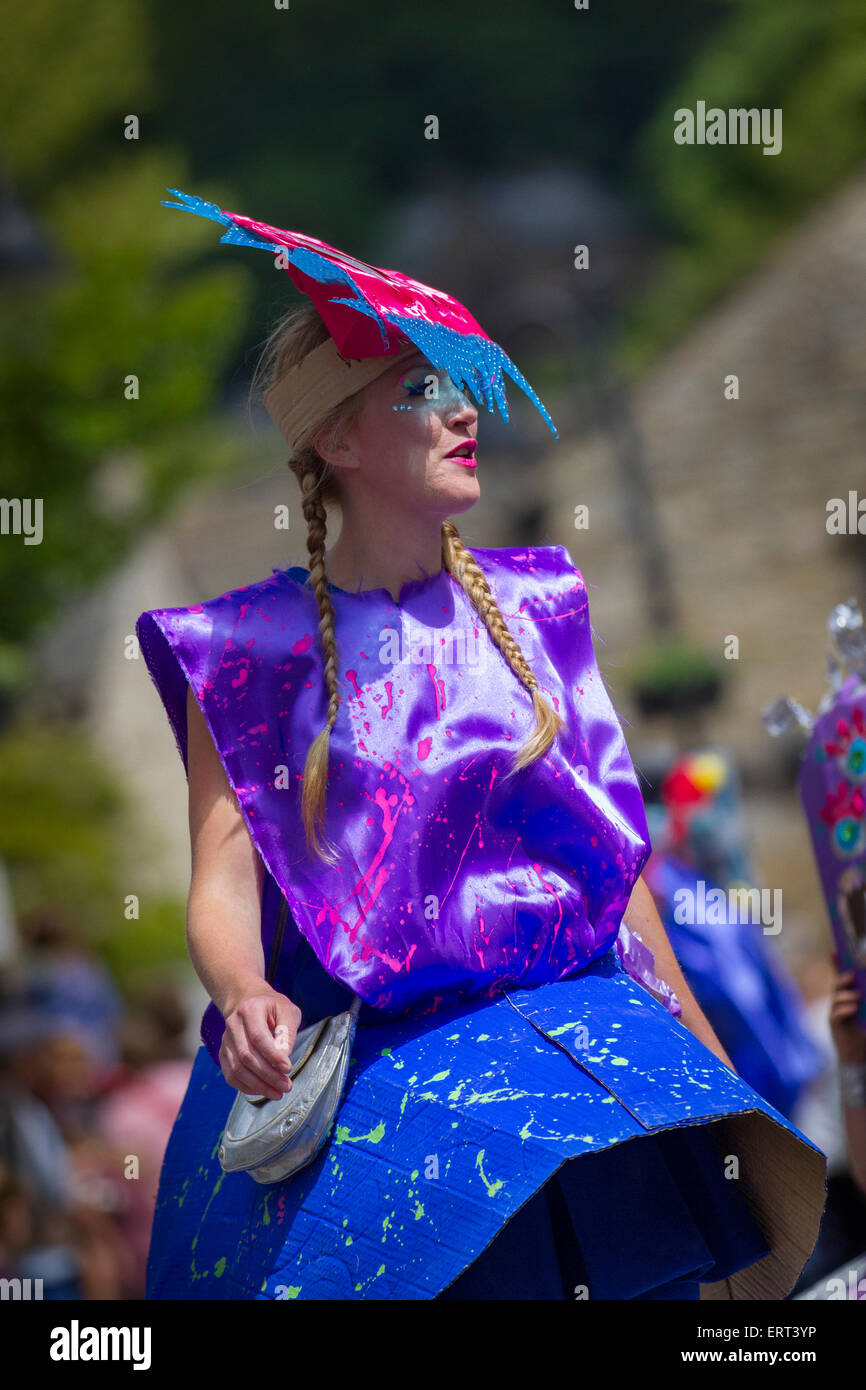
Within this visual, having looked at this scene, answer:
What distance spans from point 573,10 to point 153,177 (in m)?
25.8

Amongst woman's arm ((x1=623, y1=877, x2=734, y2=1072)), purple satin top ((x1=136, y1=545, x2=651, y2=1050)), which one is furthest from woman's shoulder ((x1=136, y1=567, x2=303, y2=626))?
woman's arm ((x1=623, y1=877, x2=734, y2=1072))

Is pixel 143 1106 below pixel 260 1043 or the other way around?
below

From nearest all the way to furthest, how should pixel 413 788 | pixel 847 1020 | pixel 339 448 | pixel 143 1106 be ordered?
pixel 413 788
pixel 339 448
pixel 847 1020
pixel 143 1106

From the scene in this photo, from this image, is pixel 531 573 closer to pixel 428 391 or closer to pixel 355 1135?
pixel 428 391

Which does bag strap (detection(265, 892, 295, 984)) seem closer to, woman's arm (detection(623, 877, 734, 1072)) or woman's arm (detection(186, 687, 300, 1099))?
woman's arm (detection(186, 687, 300, 1099))

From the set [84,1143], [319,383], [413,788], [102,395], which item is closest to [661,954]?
A: [413,788]

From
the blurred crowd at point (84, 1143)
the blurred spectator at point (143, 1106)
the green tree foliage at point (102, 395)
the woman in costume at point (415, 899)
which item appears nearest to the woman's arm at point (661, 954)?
the woman in costume at point (415, 899)

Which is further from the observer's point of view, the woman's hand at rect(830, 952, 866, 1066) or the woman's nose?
the woman's hand at rect(830, 952, 866, 1066)

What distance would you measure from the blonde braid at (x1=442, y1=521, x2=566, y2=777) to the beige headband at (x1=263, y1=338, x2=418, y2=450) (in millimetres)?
235

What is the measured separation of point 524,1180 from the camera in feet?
6.20

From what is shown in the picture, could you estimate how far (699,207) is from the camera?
29.5 metres

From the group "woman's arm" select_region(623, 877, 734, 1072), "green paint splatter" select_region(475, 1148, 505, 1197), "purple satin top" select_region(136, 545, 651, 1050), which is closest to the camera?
"green paint splatter" select_region(475, 1148, 505, 1197)

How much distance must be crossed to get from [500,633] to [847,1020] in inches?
45.9

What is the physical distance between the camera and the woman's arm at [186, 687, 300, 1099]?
199cm
